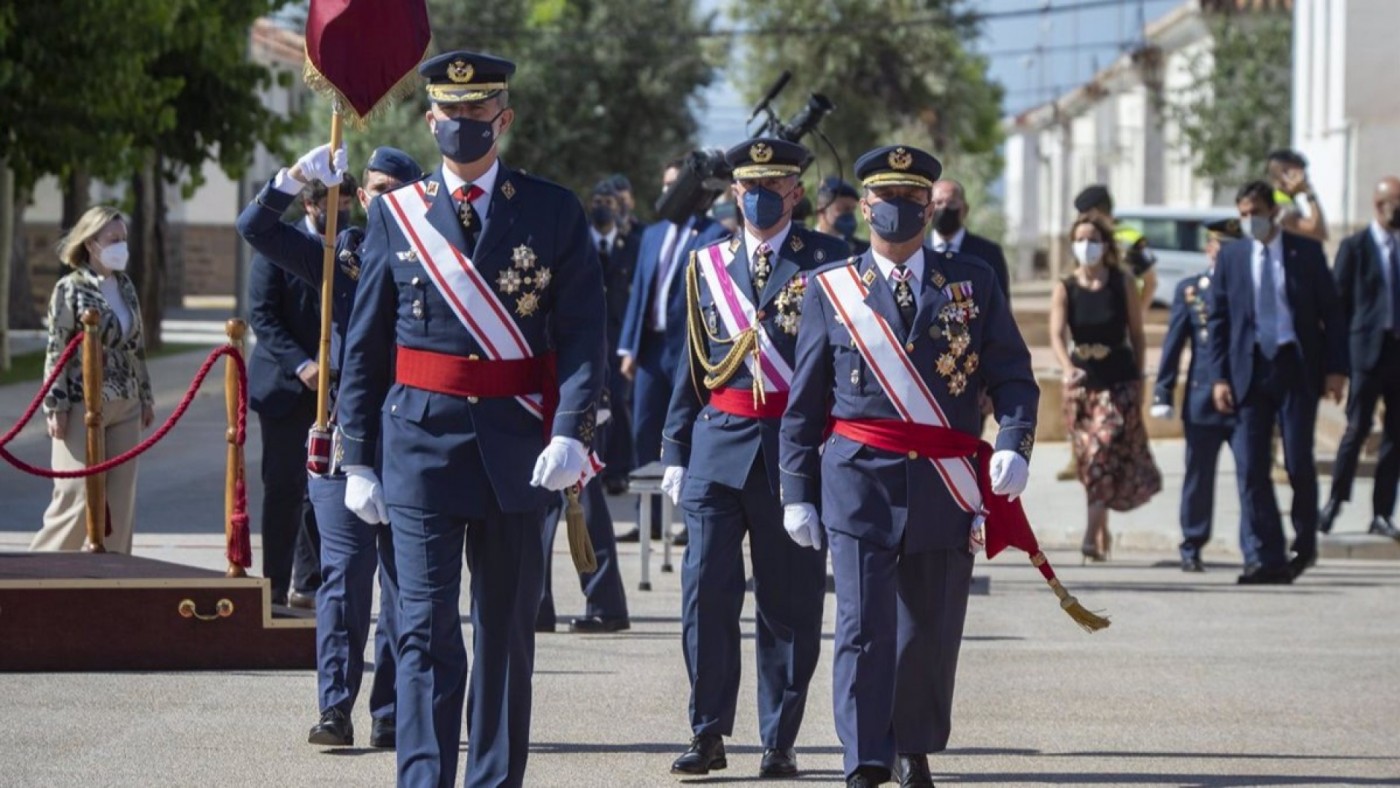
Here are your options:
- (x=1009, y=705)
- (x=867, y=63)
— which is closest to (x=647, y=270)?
(x=1009, y=705)

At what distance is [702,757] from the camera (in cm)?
826

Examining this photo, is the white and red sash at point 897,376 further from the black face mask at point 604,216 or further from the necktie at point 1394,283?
the black face mask at point 604,216

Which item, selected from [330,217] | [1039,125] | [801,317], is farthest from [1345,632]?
[1039,125]

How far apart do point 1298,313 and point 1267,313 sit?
6.3 inches

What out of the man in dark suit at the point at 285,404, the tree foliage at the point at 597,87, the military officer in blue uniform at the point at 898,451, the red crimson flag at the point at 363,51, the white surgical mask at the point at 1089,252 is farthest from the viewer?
the tree foliage at the point at 597,87

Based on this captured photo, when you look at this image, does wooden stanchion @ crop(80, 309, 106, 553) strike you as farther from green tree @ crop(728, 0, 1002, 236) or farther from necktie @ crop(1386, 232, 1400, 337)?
green tree @ crop(728, 0, 1002, 236)

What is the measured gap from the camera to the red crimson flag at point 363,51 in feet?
28.8

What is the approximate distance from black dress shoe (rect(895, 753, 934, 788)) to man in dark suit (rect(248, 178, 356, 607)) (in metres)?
3.39

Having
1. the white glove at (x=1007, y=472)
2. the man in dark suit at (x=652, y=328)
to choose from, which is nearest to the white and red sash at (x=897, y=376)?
the white glove at (x=1007, y=472)

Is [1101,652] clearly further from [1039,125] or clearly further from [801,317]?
[1039,125]

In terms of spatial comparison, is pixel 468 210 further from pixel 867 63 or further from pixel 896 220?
pixel 867 63

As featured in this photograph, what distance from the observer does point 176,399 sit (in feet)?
89.3

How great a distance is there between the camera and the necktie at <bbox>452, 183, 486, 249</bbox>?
7.16 metres

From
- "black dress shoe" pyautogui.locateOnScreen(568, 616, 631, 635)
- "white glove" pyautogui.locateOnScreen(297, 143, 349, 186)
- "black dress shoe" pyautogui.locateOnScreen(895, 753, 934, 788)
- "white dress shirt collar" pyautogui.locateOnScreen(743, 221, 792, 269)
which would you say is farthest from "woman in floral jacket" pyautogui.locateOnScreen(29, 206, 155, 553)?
"black dress shoe" pyautogui.locateOnScreen(895, 753, 934, 788)
